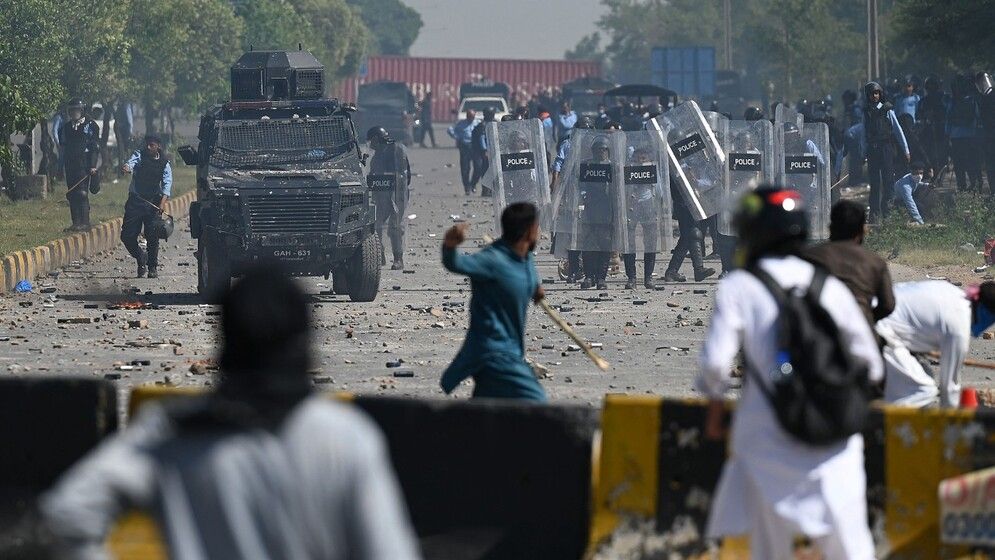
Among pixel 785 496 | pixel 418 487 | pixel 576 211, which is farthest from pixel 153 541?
pixel 576 211

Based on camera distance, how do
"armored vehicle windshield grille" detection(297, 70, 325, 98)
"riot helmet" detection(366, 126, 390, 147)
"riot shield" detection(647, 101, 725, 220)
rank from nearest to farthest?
"riot shield" detection(647, 101, 725, 220) → "riot helmet" detection(366, 126, 390, 147) → "armored vehicle windshield grille" detection(297, 70, 325, 98)

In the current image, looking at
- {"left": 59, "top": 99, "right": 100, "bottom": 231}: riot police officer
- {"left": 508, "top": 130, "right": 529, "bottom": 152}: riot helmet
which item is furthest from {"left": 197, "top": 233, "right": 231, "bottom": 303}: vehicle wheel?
{"left": 59, "top": 99, "right": 100, "bottom": 231}: riot police officer

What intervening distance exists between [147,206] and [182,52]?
1059 inches

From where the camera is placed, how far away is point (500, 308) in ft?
26.4

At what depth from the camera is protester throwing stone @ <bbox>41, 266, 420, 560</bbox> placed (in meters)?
3.26

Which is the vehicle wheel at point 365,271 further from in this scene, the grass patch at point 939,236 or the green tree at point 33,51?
the green tree at point 33,51

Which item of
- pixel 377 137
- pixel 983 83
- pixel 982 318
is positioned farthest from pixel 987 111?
pixel 982 318

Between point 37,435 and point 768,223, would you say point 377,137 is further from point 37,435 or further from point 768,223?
point 768,223

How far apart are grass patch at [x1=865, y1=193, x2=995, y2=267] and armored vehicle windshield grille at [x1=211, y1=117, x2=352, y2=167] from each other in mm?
7191

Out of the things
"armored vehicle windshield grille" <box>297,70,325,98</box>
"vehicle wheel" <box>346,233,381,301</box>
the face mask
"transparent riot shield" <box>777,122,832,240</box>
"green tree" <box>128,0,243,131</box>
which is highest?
"green tree" <box>128,0,243,131</box>

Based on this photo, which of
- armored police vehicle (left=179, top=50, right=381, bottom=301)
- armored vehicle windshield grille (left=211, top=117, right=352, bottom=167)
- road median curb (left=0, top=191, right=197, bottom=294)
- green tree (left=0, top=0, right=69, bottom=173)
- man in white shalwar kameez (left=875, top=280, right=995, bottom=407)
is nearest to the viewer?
man in white shalwar kameez (left=875, top=280, right=995, bottom=407)

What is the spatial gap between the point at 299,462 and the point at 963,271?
62.8ft

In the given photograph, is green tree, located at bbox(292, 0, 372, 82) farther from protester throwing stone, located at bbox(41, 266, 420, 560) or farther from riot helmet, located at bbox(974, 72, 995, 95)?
protester throwing stone, located at bbox(41, 266, 420, 560)

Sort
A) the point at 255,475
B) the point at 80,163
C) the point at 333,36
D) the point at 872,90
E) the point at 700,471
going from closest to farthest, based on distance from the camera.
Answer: the point at 255,475 → the point at 700,471 → the point at 872,90 → the point at 80,163 → the point at 333,36
